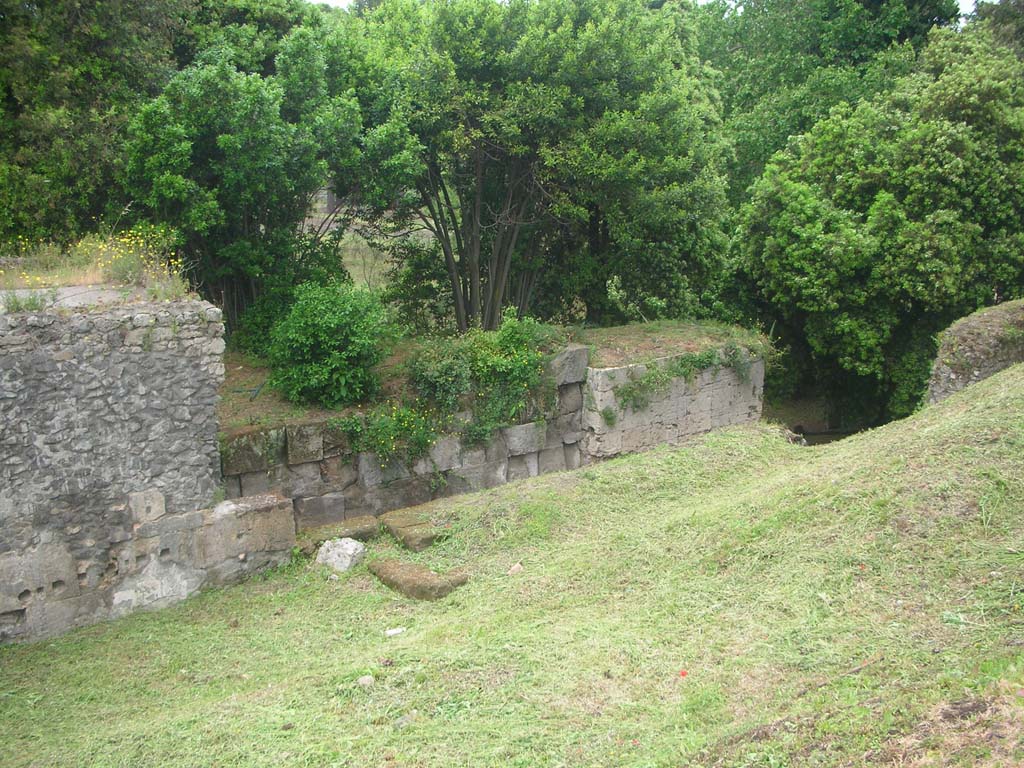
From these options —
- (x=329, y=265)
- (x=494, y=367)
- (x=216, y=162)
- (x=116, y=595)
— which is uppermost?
(x=216, y=162)

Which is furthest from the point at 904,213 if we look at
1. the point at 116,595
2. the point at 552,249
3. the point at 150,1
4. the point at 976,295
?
the point at 116,595

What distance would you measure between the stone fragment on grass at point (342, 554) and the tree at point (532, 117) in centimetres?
560

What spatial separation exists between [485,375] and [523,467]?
1458 millimetres

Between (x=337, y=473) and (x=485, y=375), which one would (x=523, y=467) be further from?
(x=337, y=473)

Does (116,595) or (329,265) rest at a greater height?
(329,265)

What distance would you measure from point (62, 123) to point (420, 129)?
4879 mm

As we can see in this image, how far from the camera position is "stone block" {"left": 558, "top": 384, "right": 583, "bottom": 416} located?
12.4 meters

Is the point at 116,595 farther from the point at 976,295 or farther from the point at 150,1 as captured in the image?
the point at 976,295

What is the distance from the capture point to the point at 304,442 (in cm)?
1005

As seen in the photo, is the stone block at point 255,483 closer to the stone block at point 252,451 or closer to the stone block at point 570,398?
the stone block at point 252,451

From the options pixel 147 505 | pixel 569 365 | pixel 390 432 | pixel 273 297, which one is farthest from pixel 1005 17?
pixel 147 505

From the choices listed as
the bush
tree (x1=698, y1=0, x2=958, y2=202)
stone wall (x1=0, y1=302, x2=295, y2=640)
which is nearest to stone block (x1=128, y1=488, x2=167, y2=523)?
stone wall (x1=0, y1=302, x2=295, y2=640)

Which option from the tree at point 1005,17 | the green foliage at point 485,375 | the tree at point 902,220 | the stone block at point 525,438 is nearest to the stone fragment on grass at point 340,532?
the green foliage at point 485,375

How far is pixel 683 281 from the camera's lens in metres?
15.7
